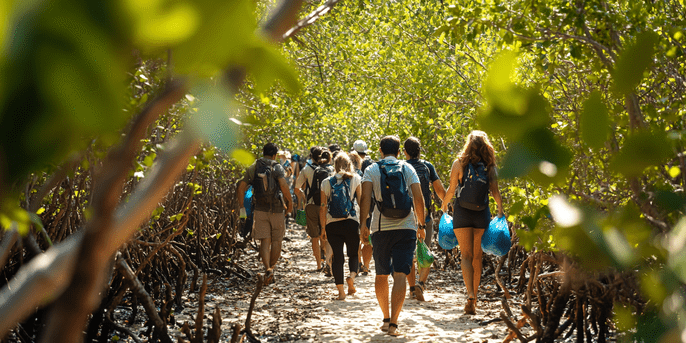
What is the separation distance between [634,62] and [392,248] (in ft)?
15.9

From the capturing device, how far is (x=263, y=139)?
41.5ft

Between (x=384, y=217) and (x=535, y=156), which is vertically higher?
(x=384, y=217)

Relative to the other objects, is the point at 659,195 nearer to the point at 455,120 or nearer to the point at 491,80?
the point at 491,80

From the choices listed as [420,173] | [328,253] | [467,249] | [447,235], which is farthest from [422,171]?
[328,253]

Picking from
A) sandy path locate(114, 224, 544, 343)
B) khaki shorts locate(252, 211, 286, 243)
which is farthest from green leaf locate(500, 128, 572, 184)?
khaki shorts locate(252, 211, 286, 243)

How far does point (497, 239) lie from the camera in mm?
5527

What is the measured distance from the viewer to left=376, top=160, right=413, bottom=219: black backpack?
17.4 ft

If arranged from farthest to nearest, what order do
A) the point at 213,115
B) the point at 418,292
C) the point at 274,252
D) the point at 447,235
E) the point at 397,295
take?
1. the point at 274,252
2. the point at 418,292
3. the point at 447,235
4. the point at 397,295
5. the point at 213,115

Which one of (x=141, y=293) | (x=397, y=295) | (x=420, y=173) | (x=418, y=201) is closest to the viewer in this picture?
(x=141, y=293)

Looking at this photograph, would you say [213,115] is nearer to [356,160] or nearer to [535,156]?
[535,156]

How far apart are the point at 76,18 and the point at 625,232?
70cm

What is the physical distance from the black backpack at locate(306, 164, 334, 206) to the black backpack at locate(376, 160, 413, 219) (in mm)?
2996

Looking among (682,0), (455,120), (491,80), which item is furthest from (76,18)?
(455,120)

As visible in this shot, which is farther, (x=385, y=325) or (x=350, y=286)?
(x=350, y=286)
